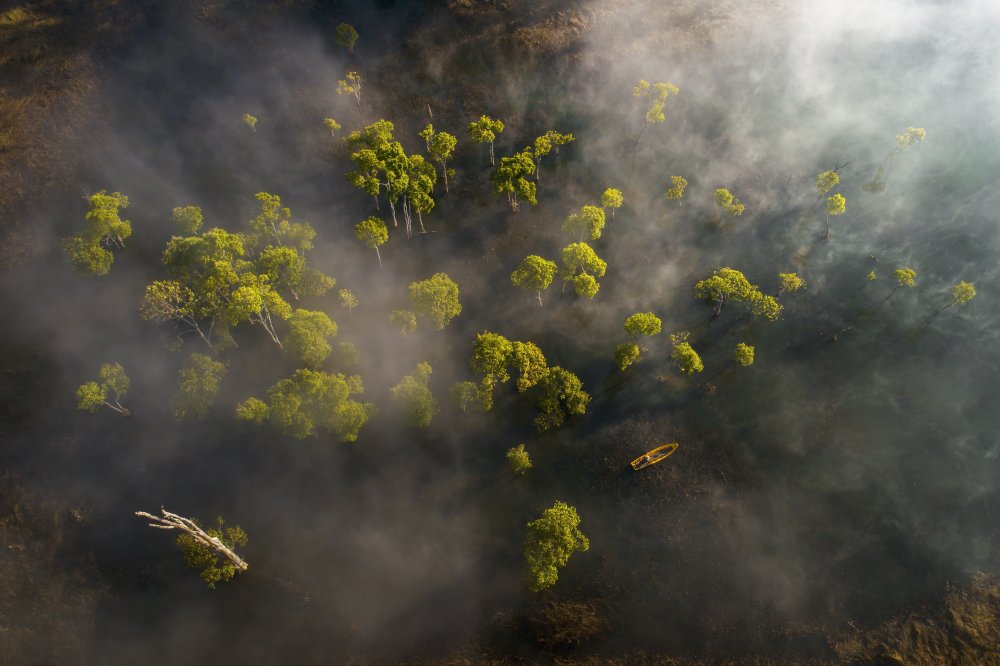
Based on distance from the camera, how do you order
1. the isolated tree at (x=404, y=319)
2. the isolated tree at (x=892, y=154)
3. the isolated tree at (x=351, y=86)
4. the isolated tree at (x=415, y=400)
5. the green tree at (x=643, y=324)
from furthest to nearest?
the isolated tree at (x=351, y=86), the isolated tree at (x=892, y=154), the isolated tree at (x=404, y=319), the green tree at (x=643, y=324), the isolated tree at (x=415, y=400)

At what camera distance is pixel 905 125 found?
3351 inches

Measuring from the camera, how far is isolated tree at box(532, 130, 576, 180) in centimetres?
8106

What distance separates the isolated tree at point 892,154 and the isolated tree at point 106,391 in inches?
3832

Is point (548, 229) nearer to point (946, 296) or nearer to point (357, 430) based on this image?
point (357, 430)

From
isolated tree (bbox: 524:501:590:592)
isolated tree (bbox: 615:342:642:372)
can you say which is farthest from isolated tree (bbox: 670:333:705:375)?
isolated tree (bbox: 524:501:590:592)

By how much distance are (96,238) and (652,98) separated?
7992 centimetres

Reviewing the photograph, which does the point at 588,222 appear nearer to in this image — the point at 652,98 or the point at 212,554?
the point at 652,98

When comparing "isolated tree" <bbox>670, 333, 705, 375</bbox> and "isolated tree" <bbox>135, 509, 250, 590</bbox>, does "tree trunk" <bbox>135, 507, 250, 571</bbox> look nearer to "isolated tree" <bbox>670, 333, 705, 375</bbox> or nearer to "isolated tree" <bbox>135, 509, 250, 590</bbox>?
"isolated tree" <bbox>135, 509, 250, 590</bbox>

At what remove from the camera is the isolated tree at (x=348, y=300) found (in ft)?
225

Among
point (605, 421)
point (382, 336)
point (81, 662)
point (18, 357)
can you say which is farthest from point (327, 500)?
point (18, 357)

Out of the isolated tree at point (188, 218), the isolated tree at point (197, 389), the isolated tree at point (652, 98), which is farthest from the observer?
the isolated tree at point (652, 98)

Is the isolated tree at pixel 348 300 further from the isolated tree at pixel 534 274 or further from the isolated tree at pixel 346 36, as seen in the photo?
the isolated tree at pixel 346 36

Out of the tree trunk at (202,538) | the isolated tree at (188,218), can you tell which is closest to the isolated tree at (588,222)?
the isolated tree at (188,218)

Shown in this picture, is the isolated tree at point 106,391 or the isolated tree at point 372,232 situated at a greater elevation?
the isolated tree at point 372,232
